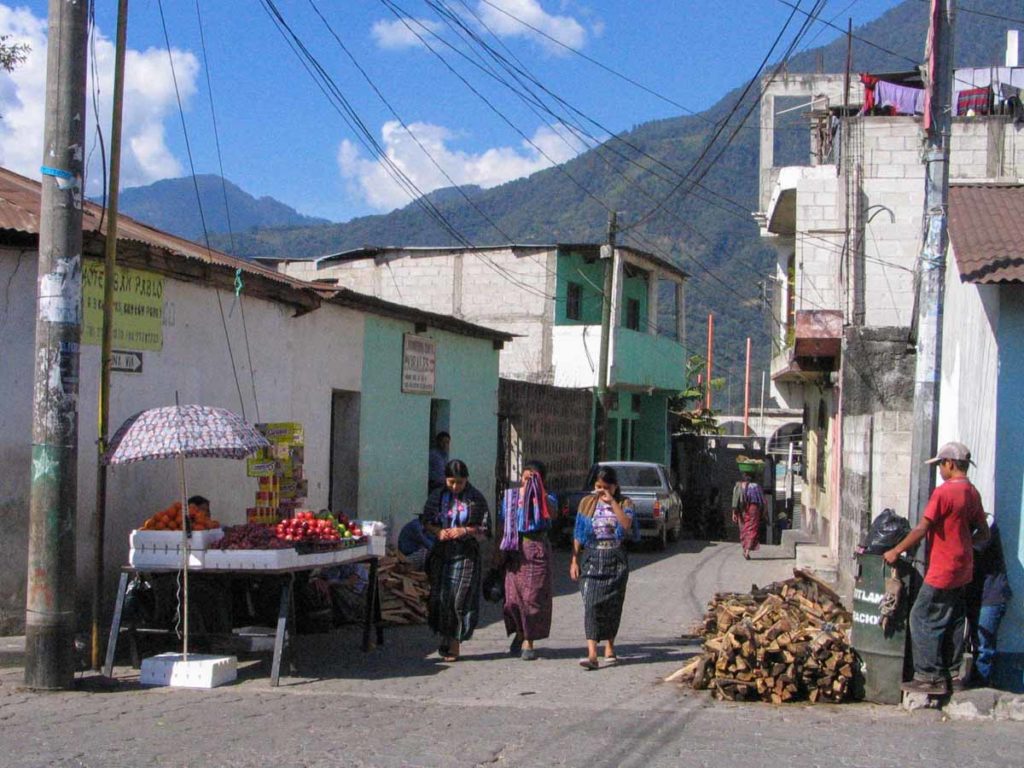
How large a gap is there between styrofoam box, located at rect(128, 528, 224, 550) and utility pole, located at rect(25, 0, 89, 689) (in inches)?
21.4

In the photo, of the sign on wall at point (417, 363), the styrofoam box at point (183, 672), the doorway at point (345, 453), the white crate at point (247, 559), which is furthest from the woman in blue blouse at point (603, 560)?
the sign on wall at point (417, 363)

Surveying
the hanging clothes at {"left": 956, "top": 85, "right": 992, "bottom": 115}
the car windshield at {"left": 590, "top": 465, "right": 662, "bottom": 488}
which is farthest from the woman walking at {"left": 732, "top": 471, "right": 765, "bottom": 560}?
the hanging clothes at {"left": 956, "top": 85, "right": 992, "bottom": 115}

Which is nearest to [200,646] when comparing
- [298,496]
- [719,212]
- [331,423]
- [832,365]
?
[298,496]

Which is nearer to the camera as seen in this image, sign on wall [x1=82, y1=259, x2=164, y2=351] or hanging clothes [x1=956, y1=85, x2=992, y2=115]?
sign on wall [x1=82, y1=259, x2=164, y2=351]

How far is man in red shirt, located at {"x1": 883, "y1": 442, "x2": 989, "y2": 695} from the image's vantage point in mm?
7734

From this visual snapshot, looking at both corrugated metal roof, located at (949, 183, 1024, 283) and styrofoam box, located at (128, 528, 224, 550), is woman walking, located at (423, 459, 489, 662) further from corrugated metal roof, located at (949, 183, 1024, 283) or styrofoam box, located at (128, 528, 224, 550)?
corrugated metal roof, located at (949, 183, 1024, 283)

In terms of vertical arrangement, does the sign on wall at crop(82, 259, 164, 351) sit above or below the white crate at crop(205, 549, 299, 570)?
A: above

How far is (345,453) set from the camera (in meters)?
15.3

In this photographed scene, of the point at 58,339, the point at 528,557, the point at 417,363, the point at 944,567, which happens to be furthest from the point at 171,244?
the point at 944,567

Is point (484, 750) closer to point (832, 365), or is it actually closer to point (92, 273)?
point (92, 273)

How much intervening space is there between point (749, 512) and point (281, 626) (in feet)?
45.9

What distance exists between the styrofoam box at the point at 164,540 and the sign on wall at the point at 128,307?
1930 millimetres

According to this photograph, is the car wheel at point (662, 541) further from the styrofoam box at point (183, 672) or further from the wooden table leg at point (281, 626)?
the styrofoam box at point (183, 672)

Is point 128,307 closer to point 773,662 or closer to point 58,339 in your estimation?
point 58,339
